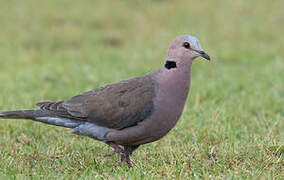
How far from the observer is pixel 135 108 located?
Result: 4.61m

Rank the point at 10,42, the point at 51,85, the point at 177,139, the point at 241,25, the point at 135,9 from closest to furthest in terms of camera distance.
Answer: the point at 177,139 < the point at 51,85 < the point at 10,42 < the point at 241,25 < the point at 135,9

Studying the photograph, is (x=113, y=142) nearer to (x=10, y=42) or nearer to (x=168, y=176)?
(x=168, y=176)

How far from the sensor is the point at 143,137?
14.9 feet

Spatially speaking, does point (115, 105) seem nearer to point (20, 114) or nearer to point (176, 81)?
point (176, 81)

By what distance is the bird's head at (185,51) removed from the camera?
15.2 feet

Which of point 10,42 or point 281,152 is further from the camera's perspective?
point 10,42

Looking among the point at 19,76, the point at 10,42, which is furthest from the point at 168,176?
the point at 10,42

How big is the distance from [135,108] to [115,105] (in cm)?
22

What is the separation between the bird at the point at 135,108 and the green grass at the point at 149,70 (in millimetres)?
253

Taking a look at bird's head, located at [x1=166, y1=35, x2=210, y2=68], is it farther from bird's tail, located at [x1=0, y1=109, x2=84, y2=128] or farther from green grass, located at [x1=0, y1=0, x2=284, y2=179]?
bird's tail, located at [x1=0, y1=109, x2=84, y2=128]

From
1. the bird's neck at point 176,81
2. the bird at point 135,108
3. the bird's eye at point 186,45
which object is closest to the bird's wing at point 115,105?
the bird at point 135,108

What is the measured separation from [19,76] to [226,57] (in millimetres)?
3843

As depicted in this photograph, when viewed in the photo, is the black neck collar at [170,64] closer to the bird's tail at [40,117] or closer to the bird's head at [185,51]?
the bird's head at [185,51]

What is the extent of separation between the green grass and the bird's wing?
1.18 ft
